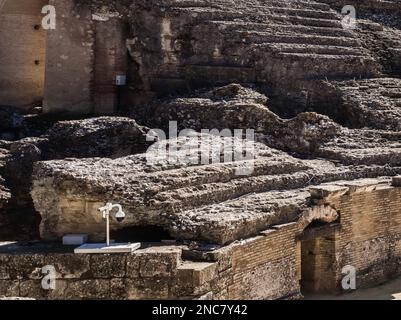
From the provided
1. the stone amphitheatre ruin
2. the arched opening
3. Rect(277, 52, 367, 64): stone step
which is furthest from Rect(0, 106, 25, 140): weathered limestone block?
the arched opening

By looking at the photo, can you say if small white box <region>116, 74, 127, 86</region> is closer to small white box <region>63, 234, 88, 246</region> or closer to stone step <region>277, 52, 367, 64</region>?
stone step <region>277, 52, 367, 64</region>

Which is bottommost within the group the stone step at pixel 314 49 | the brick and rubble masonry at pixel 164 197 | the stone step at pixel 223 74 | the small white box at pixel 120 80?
the brick and rubble masonry at pixel 164 197

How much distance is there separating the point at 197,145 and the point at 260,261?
120 inches

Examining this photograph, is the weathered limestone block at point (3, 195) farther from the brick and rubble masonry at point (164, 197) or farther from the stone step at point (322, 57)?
the stone step at point (322, 57)

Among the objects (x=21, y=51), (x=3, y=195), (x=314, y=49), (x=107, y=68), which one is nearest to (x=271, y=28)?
(x=314, y=49)

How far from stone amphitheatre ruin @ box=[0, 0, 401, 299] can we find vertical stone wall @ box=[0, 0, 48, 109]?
1.5 inches

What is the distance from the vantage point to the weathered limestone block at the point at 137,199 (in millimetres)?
9305

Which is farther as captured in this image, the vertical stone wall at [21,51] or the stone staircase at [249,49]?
the vertical stone wall at [21,51]

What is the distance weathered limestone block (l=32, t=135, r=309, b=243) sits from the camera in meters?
9.30

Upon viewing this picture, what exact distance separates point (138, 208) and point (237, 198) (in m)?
1.97

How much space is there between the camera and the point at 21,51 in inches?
732

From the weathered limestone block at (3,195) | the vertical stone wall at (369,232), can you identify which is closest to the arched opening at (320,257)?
the vertical stone wall at (369,232)

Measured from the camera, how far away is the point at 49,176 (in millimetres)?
9414

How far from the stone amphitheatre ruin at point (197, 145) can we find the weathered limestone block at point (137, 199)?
0.07 feet
